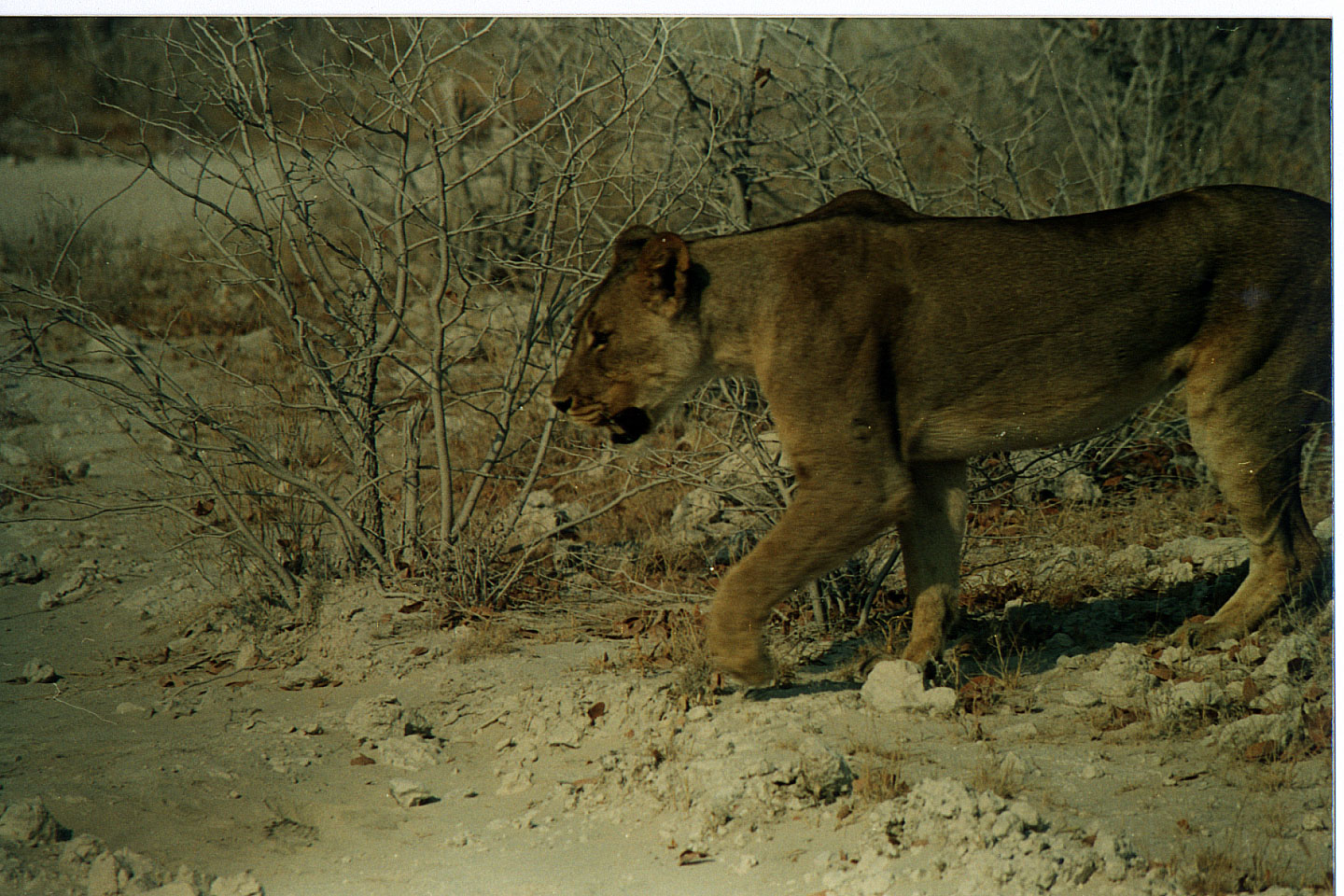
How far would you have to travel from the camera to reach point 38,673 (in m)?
5.52

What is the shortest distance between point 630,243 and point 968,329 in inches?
51.3

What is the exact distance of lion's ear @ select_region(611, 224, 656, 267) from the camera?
4.59 metres

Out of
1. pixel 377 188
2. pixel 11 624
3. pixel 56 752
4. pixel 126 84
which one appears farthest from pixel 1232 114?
pixel 11 624

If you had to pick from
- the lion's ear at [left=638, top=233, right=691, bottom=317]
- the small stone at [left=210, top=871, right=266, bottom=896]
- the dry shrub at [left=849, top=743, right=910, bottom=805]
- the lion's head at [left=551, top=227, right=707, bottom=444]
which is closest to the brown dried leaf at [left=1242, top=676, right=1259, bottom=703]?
the dry shrub at [left=849, top=743, right=910, bottom=805]

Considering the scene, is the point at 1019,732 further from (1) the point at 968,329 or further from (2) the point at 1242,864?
(1) the point at 968,329

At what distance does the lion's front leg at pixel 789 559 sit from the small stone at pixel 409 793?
3.74 ft

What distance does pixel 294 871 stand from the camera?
3803mm

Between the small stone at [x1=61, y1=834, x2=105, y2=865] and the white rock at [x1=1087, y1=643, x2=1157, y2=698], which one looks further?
the white rock at [x1=1087, y1=643, x2=1157, y2=698]

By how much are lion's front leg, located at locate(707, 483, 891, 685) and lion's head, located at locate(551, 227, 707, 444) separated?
72 cm

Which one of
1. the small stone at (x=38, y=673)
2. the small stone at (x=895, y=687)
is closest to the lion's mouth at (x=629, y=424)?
the small stone at (x=895, y=687)

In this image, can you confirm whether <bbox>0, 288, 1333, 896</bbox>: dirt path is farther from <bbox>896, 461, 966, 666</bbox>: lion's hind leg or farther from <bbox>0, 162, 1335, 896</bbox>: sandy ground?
<bbox>896, 461, 966, 666</bbox>: lion's hind leg

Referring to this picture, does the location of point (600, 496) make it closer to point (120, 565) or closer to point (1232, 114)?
point (120, 565)

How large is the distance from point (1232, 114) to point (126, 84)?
5.40m

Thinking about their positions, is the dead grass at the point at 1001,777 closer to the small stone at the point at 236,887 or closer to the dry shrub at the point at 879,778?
the dry shrub at the point at 879,778
